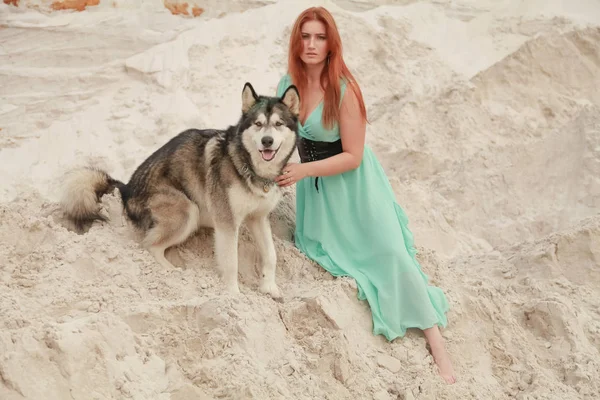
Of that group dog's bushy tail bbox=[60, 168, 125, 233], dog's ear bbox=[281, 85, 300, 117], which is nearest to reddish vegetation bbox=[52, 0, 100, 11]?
dog's bushy tail bbox=[60, 168, 125, 233]

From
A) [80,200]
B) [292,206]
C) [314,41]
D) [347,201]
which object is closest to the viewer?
[314,41]

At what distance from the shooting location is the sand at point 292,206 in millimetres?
2998

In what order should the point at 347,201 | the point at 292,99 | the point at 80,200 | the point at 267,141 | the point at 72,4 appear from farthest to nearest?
1. the point at 72,4
2. the point at 80,200
3. the point at 347,201
4. the point at 292,99
5. the point at 267,141

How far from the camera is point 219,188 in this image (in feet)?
12.1

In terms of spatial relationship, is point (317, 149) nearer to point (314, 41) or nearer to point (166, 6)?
point (314, 41)

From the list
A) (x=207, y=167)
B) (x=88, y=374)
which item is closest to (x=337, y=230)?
(x=207, y=167)

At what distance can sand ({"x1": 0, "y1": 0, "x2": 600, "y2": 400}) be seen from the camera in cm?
300

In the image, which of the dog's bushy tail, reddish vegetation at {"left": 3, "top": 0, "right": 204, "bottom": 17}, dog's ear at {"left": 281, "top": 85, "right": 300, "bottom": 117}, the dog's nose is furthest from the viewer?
reddish vegetation at {"left": 3, "top": 0, "right": 204, "bottom": 17}

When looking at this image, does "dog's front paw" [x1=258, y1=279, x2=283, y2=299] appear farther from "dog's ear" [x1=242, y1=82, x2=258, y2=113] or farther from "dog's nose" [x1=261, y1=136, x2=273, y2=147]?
"dog's ear" [x1=242, y1=82, x2=258, y2=113]

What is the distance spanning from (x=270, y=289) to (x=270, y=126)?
0.94 meters

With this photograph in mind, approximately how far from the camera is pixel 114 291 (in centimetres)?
330

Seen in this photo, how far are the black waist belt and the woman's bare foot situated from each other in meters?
1.12

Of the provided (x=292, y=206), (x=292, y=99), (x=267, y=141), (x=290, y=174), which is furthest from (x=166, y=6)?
(x=267, y=141)

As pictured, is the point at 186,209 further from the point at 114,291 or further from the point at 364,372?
the point at 364,372
